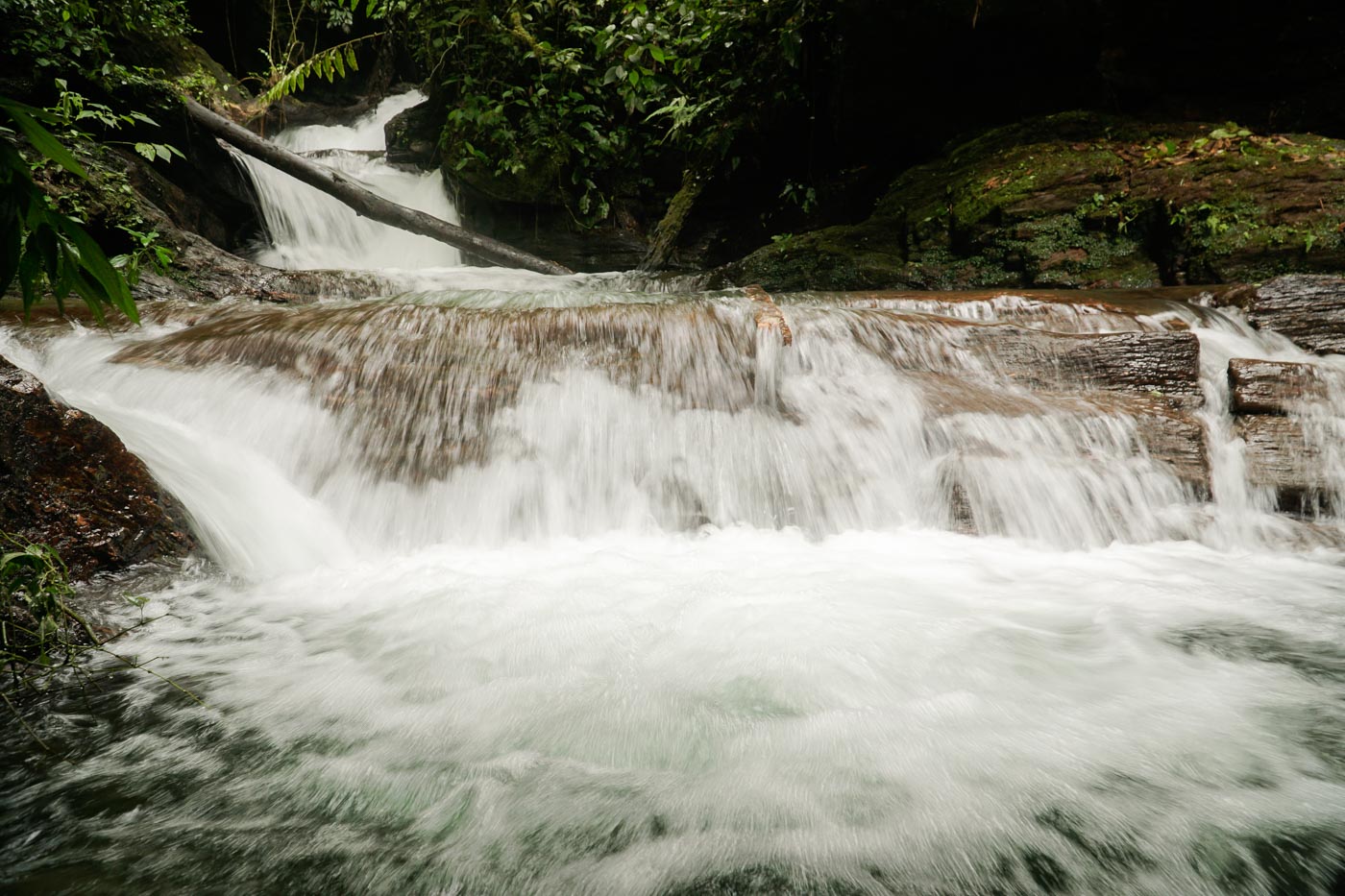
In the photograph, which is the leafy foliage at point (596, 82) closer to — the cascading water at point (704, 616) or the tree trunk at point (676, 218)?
the tree trunk at point (676, 218)

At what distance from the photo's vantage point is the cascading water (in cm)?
123

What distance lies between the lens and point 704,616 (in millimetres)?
2355

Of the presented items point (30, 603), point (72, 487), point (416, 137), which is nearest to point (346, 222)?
point (416, 137)

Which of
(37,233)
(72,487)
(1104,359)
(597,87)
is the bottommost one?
(1104,359)

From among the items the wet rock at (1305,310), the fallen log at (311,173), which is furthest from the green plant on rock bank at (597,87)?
the wet rock at (1305,310)

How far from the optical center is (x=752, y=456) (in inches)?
146

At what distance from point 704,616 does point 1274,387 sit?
12.1 feet

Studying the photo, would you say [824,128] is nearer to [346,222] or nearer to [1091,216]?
[1091,216]

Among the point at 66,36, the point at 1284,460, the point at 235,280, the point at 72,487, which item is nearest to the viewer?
the point at 72,487

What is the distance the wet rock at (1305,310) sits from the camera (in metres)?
4.28

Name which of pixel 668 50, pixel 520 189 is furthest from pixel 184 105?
pixel 668 50

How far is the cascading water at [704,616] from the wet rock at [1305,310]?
18cm

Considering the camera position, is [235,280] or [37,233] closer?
[37,233]

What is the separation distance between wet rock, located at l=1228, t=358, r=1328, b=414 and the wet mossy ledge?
2477 millimetres
